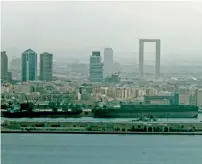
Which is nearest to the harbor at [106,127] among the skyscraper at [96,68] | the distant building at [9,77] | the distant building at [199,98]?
the distant building at [9,77]

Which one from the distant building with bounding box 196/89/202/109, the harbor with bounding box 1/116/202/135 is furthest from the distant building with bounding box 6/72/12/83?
the distant building with bounding box 196/89/202/109

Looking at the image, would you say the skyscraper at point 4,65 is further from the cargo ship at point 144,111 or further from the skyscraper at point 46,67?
the cargo ship at point 144,111

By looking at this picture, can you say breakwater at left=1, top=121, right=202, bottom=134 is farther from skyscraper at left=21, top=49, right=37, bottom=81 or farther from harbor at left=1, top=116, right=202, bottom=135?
skyscraper at left=21, top=49, right=37, bottom=81

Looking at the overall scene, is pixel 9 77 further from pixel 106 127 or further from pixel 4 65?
pixel 106 127
